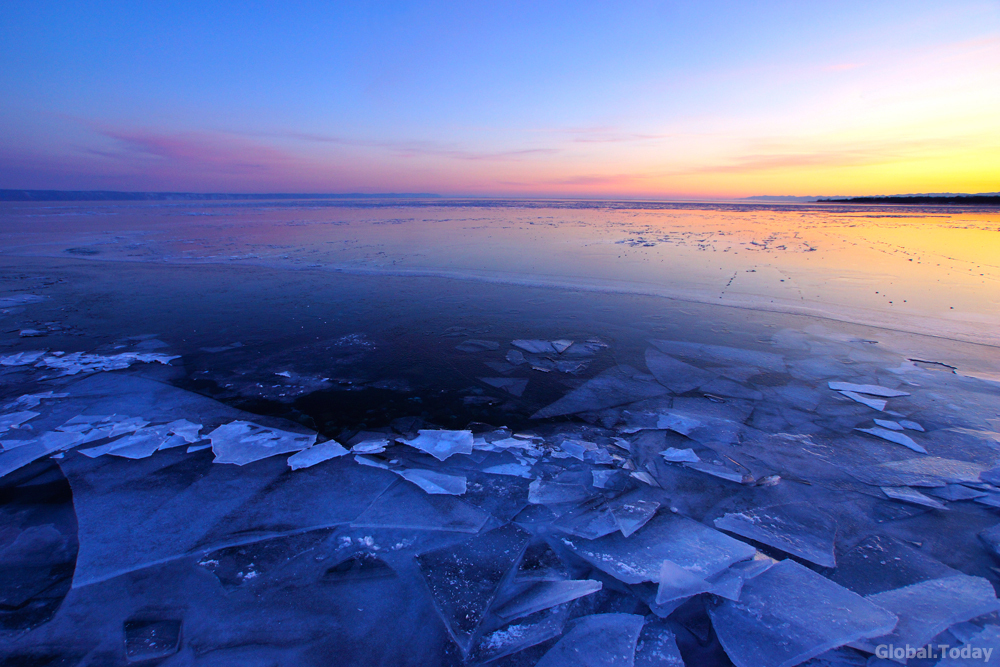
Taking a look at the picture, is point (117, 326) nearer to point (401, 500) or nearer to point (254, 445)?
point (254, 445)

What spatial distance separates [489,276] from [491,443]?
5.50 metres

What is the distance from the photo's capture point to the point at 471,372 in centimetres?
402

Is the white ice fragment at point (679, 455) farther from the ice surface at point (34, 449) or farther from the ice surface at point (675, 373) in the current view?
the ice surface at point (34, 449)

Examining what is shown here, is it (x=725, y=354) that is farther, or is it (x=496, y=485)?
(x=725, y=354)

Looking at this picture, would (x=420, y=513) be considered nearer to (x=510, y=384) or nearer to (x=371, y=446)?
(x=371, y=446)

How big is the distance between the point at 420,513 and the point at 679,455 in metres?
1.75

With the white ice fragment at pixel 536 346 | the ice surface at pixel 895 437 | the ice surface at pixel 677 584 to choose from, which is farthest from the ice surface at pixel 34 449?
the ice surface at pixel 895 437

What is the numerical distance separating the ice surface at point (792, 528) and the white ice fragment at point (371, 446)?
2.11 m

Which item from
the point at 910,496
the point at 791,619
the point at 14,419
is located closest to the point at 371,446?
the point at 791,619

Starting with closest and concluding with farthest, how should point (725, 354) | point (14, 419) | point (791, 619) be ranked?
point (791, 619) < point (14, 419) < point (725, 354)

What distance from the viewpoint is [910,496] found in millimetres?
2432

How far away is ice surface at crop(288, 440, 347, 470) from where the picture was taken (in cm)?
268

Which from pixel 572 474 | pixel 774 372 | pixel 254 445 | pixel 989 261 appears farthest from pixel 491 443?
pixel 989 261

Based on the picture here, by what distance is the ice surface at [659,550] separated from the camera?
193 cm
